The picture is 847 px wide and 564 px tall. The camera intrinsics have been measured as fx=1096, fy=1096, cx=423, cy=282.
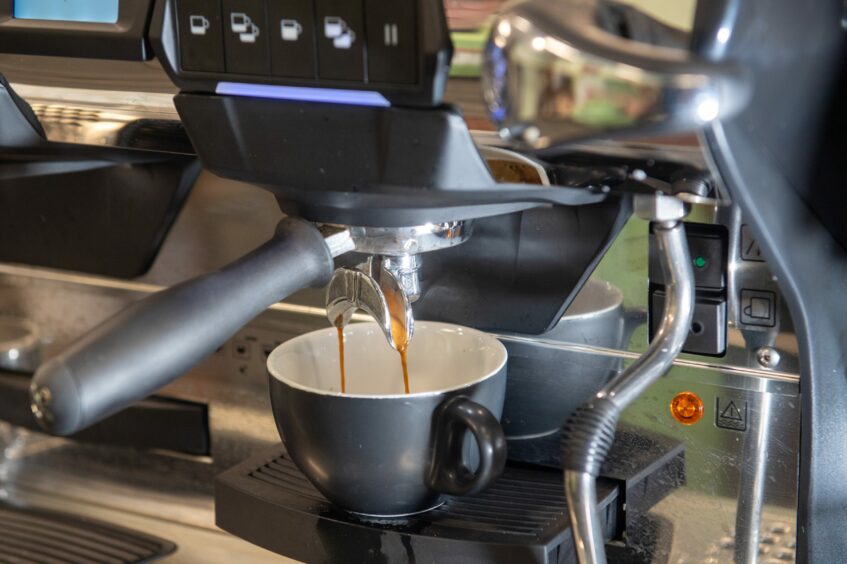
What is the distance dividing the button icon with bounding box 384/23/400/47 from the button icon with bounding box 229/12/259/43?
5 centimetres

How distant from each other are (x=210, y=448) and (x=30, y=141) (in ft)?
0.71

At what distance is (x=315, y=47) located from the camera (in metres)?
0.38

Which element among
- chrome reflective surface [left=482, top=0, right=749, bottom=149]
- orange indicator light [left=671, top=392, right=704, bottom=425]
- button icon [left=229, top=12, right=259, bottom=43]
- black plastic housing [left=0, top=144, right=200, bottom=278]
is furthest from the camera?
black plastic housing [left=0, top=144, right=200, bottom=278]

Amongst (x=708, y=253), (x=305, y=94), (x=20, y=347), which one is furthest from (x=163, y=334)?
(x=20, y=347)

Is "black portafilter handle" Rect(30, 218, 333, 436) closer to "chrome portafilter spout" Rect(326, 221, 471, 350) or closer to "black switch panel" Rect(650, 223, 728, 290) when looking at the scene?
"chrome portafilter spout" Rect(326, 221, 471, 350)

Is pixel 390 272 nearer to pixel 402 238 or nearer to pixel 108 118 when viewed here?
pixel 402 238

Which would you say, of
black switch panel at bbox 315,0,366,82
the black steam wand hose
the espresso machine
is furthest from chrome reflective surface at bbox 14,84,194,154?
the black steam wand hose

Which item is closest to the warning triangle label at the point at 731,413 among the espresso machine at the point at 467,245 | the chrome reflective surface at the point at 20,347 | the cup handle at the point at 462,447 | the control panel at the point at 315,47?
the espresso machine at the point at 467,245

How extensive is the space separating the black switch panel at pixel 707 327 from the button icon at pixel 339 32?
189 millimetres

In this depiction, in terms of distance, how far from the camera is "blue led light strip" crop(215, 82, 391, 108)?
38 centimetres

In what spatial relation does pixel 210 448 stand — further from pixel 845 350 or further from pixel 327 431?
pixel 845 350

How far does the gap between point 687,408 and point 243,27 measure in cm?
26

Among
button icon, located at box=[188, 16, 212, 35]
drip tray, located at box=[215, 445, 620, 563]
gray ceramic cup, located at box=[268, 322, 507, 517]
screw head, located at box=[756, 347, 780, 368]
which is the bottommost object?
drip tray, located at box=[215, 445, 620, 563]

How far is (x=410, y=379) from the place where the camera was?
559 millimetres
